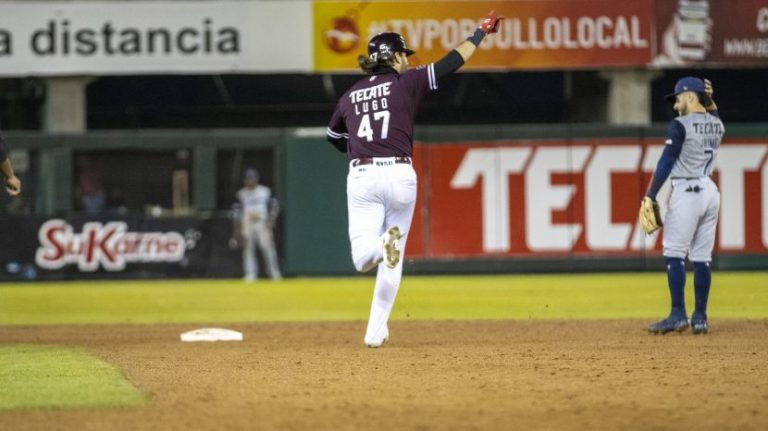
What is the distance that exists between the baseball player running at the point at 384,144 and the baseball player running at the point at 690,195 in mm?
2196

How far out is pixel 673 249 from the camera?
36.4 ft

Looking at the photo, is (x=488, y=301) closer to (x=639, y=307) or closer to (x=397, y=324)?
(x=639, y=307)

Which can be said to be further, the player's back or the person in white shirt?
the person in white shirt

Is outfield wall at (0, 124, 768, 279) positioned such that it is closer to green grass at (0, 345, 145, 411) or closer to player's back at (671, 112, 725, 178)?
player's back at (671, 112, 725, 178)

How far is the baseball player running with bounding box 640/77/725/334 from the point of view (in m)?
10.9

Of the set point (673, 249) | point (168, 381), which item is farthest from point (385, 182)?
point (673, 249)

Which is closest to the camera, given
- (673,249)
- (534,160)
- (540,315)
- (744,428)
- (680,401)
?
(744,428)

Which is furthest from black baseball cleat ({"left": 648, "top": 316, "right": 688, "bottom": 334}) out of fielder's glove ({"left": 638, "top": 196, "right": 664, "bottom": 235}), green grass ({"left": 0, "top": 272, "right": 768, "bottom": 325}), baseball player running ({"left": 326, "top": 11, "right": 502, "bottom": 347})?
green grass ({"left": 0, "top": 272, "right": 768, "bottom": 325})

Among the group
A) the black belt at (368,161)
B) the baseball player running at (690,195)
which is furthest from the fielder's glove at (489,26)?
the baseball player running at (690,195)

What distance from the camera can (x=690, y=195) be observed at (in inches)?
433

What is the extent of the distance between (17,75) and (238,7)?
3.88m

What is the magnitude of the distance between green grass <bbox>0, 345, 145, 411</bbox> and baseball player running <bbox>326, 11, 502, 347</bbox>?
6.50ft

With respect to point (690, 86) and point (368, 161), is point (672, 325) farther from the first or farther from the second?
point (368, 161)

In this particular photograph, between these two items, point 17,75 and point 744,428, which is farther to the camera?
point 17,75
